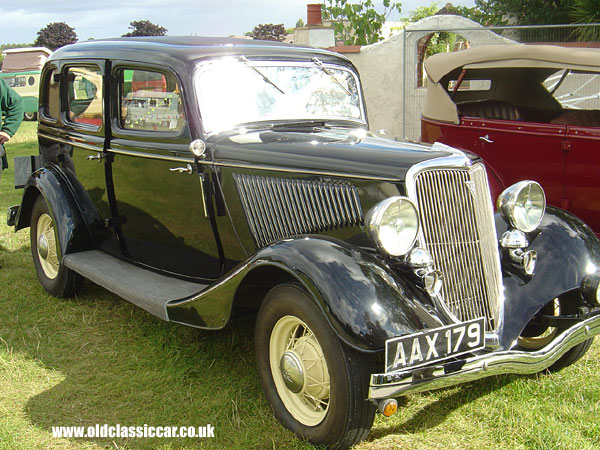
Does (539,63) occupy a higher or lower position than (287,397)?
higher

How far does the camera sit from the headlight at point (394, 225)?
256 cm

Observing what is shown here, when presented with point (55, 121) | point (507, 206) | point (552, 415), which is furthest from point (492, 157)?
point (55, 121)

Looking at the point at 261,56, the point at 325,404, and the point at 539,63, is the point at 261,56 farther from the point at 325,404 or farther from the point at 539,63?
the point at 539,63

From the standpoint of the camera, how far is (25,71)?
17281 mm

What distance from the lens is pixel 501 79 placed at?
21.6 ft

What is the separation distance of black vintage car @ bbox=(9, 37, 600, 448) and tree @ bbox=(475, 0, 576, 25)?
1431 cm

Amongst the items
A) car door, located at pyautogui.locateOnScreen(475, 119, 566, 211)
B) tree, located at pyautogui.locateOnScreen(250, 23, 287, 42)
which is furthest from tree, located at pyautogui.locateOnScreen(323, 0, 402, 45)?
tree, located at pyautogui.locateOnScreen(250, 23, 287, 42)

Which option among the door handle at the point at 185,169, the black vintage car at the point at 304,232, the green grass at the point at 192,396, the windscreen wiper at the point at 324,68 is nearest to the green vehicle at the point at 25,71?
the black vintage car at the point at 304,232

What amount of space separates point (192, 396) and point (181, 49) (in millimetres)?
1967

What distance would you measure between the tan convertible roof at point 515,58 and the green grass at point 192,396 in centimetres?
286

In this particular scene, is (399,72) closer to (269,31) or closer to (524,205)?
(524,205)

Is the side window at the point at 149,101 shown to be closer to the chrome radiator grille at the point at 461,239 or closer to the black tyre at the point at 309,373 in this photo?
the black tyre at the point at 309,373

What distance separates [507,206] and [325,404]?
1327 mm

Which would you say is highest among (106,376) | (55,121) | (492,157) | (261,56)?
(261,56)
